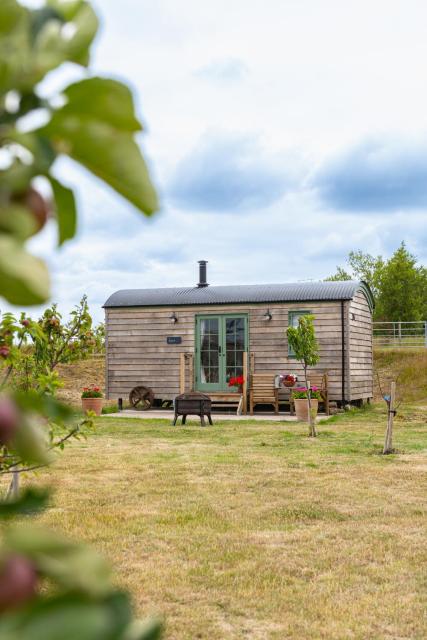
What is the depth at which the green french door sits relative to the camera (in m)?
16.8

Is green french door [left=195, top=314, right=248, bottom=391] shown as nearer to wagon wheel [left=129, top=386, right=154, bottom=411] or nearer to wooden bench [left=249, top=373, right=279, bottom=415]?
wooden bench [left=249, top=373, right=279, bottom=415]

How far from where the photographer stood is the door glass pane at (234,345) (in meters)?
16.8

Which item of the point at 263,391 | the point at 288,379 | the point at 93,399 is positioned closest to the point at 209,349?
the point at 263,391

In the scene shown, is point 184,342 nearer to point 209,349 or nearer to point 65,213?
point 209,349

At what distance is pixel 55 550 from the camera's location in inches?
11.9

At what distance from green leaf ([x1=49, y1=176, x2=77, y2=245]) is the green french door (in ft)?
53.6

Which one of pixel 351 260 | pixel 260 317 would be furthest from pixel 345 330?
pixel 351 260

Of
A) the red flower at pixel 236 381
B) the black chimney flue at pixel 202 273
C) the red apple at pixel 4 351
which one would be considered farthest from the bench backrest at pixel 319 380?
the red apple at pixel 4 351

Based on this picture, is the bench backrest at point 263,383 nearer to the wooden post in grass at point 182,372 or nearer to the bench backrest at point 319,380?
the bench backrest at point 319,380

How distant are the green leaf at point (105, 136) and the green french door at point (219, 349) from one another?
645 inches

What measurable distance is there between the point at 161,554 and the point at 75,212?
459cm

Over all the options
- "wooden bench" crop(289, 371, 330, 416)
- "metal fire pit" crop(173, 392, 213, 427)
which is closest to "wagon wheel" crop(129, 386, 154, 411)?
"wooden bench" crop(289, 371, 330, 416)

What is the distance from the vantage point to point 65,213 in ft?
1.36

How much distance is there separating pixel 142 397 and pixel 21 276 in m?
17.3
